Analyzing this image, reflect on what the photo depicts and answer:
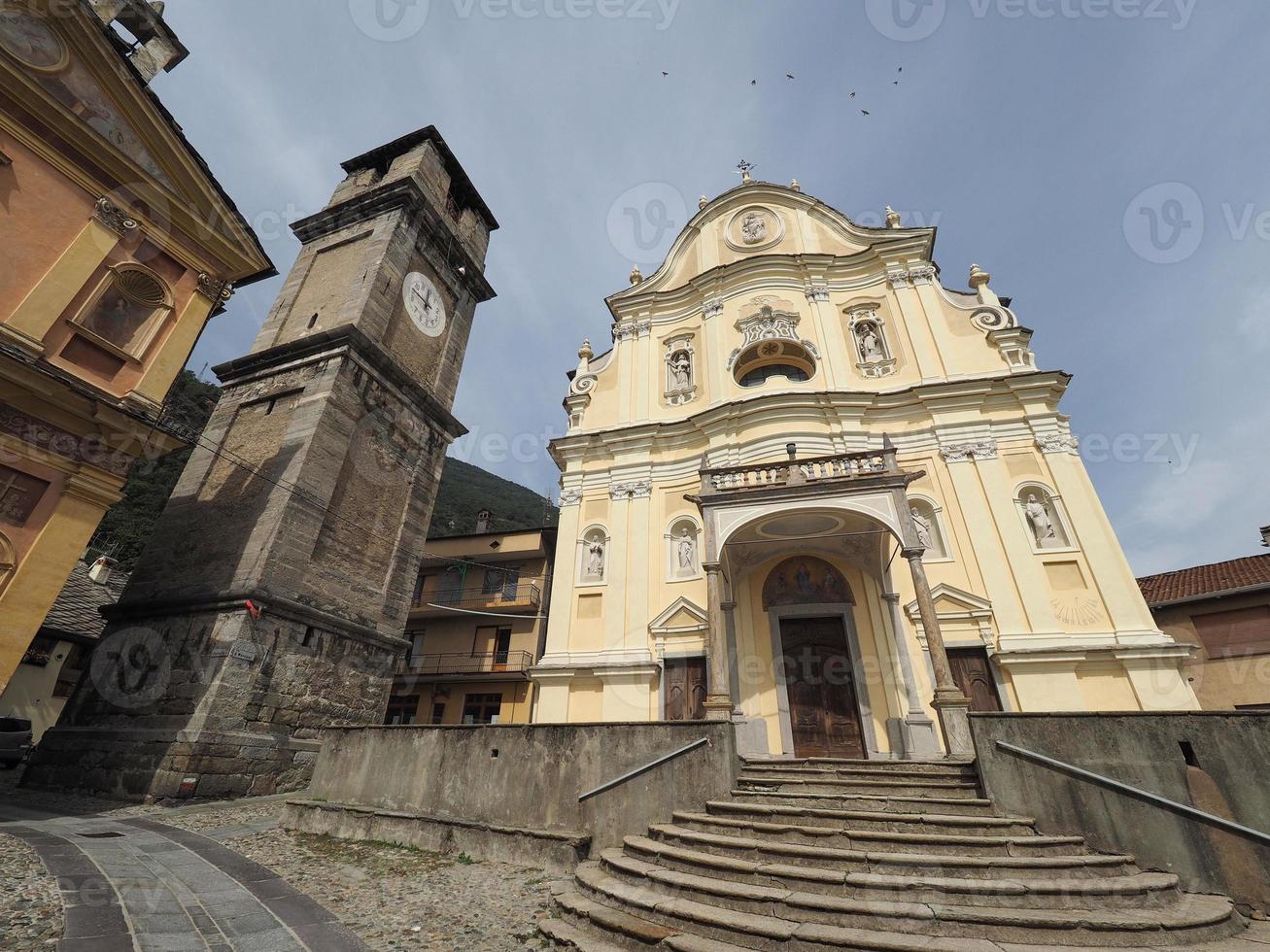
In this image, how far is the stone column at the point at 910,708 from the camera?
30.6 ft

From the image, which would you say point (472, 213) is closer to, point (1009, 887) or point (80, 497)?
point (80, 497)

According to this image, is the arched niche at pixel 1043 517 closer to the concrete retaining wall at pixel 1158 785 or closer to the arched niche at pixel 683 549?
the concrete retaining wall at pixel 1158 785

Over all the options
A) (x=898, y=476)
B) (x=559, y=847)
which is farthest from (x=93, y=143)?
(x=898, y=476)

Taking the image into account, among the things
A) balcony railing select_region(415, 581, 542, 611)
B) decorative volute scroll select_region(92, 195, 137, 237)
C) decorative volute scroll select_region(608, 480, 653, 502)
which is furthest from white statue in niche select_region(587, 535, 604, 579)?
decorative volute scroll select_region(92, 195, 137, 237)

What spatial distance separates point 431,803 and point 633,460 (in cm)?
957

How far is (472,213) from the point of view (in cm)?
2341

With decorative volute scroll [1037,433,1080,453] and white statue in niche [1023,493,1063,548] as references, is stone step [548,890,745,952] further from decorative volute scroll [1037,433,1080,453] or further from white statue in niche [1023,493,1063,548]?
decorative volute scroll [1037,433,1080,453]

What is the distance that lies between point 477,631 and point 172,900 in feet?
A: 66.5

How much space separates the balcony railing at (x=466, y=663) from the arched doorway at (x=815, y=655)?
14.0m

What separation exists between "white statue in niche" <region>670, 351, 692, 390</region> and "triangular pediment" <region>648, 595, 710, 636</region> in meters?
6.72

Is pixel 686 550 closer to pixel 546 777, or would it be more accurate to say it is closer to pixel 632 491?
pixel 632 491

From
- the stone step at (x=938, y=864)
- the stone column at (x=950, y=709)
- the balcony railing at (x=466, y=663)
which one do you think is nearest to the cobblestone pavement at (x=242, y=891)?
the stone step at (x=938, y=864)

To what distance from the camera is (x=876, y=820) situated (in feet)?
18.8

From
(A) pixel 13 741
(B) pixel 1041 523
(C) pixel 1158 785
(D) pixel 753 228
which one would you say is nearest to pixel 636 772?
(C) pixel 1158 785
